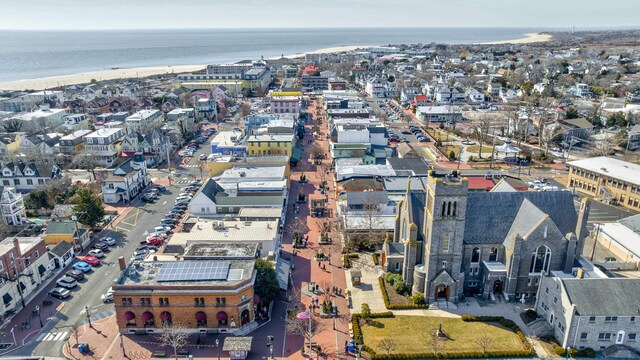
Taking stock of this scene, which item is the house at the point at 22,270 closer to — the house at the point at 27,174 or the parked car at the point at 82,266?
the parked car at the point at 82,266

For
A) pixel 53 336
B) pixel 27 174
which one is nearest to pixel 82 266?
pixel 53 336

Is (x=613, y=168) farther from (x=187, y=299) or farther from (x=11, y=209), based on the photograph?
(x=11, y=209)

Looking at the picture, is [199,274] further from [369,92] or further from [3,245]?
[369,92]

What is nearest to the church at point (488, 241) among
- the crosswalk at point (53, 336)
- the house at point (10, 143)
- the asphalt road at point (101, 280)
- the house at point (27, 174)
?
the asphalt road at point (101, 280)

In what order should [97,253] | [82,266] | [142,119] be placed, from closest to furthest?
1. [82,266]
2. [97,253]
3. [142,119]

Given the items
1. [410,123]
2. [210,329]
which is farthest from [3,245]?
[410,123]

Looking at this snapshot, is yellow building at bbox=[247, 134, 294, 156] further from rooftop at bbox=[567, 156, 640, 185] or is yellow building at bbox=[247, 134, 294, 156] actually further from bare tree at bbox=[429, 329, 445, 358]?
bare tree at bbox=[429, 329, 445, 358]
